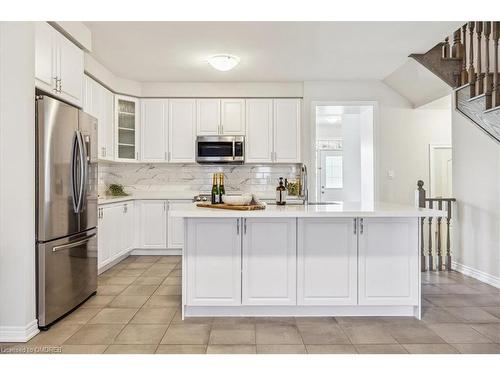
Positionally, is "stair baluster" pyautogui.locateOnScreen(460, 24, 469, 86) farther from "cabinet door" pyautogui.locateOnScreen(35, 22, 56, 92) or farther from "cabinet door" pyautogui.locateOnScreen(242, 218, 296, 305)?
"cabinet door" pyautogui.locateOnScreen(35, 22, 56, 92)

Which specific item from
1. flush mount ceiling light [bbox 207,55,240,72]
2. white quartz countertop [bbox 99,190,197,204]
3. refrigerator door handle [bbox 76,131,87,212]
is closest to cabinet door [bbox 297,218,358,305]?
refrigerator door handle [bbox 76,131,87,212]

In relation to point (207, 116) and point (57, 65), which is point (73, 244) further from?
point (207, 116)

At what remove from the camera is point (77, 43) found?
3.39 meters

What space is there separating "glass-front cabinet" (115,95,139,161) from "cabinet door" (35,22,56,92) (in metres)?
2.57

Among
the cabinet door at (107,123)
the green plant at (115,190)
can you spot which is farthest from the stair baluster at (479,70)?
the green plant at (115,190)

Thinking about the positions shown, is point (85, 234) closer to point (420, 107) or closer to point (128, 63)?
point (128, 63)

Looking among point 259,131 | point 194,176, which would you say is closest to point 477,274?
point 259,131

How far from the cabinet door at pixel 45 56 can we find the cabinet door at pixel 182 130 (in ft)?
9.21

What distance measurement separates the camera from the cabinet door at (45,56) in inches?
107

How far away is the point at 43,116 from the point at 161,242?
3169mm

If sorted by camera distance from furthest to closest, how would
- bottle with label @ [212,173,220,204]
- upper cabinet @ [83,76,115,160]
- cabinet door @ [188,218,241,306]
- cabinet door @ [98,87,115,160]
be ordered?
cabinet door @ [98,87,115,160] → upper cabinet @ [83,76,115,160] → bottle with label @ [212,173,220,204] → cabinet door @ [188,218,241,306]

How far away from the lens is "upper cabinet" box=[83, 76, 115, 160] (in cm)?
466

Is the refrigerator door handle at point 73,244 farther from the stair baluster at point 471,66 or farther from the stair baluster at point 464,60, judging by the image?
the stair baluster at point 464,60
